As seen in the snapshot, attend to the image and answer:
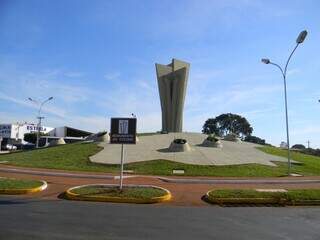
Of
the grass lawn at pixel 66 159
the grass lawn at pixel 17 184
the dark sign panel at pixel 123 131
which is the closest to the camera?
the grass lawn at pixel 17 184

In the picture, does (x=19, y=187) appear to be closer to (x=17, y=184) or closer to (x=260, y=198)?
(x=17, y=184)

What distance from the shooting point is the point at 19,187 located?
20.4 meters

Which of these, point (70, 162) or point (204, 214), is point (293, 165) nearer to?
point (70, 162)

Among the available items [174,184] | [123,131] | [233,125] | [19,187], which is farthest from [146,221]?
[233,125]

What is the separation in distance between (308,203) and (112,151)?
26.0 metres

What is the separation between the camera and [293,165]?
4141cm

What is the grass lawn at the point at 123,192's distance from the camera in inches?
745

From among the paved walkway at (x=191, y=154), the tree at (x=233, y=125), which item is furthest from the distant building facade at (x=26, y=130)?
the paved walkway at (x=191, y=154)

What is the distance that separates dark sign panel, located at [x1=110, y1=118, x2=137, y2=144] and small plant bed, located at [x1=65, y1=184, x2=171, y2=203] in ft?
7.17

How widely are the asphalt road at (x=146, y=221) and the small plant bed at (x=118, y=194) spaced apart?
1205mm

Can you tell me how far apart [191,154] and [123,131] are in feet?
68.8

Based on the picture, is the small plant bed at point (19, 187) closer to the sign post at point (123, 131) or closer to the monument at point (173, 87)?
the sign post at point (123, 131)

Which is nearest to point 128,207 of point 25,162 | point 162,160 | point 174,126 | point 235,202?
point 235,202

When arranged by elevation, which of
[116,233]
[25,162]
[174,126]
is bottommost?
[116,233]
